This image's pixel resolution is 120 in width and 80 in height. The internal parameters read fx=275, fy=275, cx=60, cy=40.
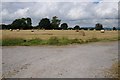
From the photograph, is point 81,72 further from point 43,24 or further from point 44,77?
point 43,24

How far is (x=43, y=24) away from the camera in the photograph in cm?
9506

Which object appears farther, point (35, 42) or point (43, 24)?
point (43, 24)

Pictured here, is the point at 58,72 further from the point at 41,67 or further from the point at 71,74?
the point at 41,67

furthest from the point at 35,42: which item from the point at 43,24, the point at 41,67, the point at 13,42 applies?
the point at 43,24

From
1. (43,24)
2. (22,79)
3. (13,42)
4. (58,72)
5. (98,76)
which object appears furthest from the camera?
(43,24)

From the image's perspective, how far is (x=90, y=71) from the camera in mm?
11453

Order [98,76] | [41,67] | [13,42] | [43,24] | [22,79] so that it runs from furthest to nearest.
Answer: [43,24], [13,42], [41,67], [98,76], [22,79]

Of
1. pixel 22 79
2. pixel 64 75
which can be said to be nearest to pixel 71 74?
pixel 64 75

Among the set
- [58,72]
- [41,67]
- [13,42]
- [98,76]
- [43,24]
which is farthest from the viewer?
[43,24]

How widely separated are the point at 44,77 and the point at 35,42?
19.0 meters

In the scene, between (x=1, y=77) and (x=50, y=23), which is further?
(x=50, y=23)

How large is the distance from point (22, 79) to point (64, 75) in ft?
5.58

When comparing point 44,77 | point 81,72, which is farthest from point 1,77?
point 81,72

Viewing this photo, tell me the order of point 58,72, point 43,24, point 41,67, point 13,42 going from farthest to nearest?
point 43,24
point 13,42
point 41,67
point 58,72
